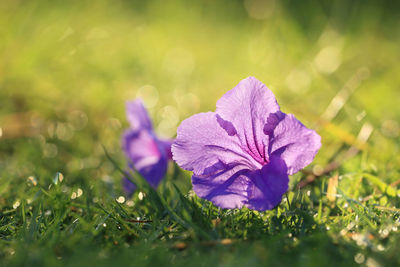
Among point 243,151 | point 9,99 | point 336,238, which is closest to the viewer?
point 336,238

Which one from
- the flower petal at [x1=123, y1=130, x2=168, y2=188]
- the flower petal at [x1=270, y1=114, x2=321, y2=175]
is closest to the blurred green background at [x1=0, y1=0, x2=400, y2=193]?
the flower petal at [x1=123, y1=130, x2=168, y2=188]

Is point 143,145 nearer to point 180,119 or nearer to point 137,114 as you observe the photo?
point 137,114

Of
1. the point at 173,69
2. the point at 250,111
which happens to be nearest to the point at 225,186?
the point at 250,111

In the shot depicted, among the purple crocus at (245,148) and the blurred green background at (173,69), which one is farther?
the blurred green background at (173,69)

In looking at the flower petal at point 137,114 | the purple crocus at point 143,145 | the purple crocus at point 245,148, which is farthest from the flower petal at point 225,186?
the flower petal at point 137,114

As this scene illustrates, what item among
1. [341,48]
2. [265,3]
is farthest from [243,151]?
[265,3]

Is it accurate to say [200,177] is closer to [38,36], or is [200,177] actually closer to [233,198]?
[233,198]

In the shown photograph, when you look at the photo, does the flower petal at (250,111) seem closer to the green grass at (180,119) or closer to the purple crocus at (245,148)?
the purple crocus at (245,148)
